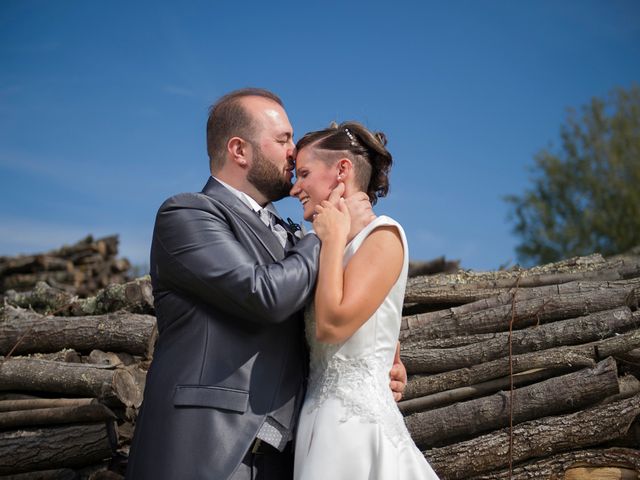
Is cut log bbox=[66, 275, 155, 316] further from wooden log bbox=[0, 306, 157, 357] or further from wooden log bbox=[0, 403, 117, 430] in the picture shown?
wooden log bbox=[0, 403, 117, 430]

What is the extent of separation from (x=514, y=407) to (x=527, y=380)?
1.36 ft

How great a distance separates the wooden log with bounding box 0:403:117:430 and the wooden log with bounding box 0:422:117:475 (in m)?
0.08

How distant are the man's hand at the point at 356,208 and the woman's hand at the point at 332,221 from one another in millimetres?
76

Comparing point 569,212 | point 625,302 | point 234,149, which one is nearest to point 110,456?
point 234,149

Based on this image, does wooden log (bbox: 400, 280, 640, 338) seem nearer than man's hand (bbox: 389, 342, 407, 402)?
No

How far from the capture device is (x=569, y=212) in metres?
27.2

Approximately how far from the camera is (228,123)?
13.0 ft

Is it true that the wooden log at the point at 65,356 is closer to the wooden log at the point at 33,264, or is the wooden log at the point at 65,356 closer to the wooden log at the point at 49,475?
the wooden log at the point at 49,475

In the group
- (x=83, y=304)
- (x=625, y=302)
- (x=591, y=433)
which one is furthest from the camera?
(x=83, y=304)

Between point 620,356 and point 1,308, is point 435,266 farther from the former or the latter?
point 1,308

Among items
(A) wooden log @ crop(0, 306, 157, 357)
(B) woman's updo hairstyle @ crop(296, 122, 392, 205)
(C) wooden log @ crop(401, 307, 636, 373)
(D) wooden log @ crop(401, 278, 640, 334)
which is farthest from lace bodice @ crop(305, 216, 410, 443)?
(A) wooden log @ crop(0, 306, 157, 357)

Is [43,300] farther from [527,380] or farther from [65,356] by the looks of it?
[527,380]

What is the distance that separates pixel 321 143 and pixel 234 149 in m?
0.52

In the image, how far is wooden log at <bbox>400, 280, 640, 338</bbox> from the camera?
21.5 ft
